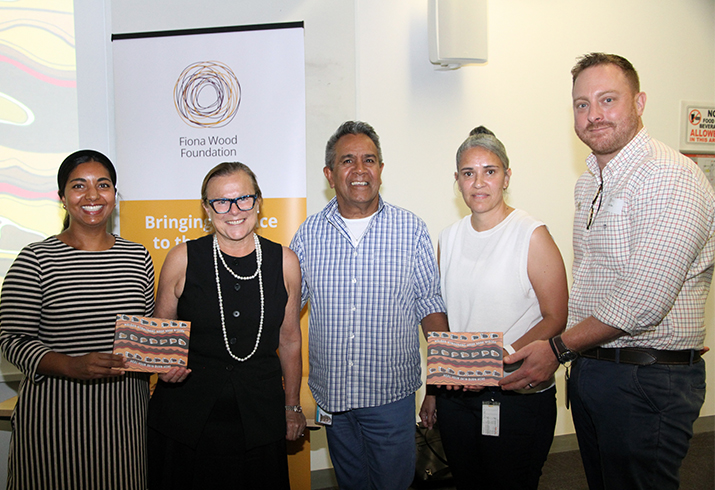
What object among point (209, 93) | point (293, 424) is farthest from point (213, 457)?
point (209, 93)

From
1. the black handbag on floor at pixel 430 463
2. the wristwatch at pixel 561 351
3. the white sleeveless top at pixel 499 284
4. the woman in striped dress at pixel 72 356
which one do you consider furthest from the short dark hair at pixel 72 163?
the black handbag on floor at pixel 430 463

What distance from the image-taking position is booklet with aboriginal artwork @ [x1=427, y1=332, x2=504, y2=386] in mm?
1800

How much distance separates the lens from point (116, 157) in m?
3.19

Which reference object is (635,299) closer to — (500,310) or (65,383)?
(500,310)

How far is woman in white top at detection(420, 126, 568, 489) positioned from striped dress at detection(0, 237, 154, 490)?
4.80 ft

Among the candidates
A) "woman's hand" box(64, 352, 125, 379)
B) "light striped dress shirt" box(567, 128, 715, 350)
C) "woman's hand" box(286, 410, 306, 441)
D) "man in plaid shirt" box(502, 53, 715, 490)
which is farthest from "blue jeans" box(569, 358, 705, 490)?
"woman's hand" box(64, 352, 125, 379)

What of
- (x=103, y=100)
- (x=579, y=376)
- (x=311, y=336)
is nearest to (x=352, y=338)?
(x=311, y=336)

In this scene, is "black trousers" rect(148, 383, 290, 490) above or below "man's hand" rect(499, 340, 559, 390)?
below

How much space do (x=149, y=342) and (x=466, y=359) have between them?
1252 millimetres

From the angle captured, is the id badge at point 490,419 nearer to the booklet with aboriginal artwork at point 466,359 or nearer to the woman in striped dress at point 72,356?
the booklet with aboriginal artwork at point 466,359

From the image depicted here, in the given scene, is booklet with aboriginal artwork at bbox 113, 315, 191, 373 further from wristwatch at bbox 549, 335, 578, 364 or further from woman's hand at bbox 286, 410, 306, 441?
wristwatch at bbox 549, 335, 578, 364

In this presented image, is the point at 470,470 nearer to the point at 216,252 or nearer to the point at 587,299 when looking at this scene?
the point at 587,299

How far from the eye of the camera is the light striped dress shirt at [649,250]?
1691 millimetres

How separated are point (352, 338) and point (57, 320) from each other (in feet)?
4.16
